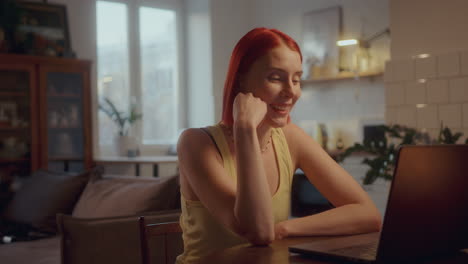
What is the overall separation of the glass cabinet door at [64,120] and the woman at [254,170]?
13.3 ft

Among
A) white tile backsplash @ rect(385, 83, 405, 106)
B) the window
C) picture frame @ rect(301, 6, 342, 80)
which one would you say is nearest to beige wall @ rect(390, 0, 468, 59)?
white tile backsplash @ rect(385, 83, 405, 106)

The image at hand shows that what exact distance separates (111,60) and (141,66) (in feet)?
1.25

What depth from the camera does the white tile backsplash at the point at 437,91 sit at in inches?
139

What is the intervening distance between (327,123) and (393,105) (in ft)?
7.24

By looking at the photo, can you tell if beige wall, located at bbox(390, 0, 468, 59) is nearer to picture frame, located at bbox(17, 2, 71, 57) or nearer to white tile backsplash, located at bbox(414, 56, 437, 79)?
white tile backsplash, located at bbox(414, 56, 437, 79)

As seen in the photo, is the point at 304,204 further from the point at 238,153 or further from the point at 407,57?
the point at 238,153

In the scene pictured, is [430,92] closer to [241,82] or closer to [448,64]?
[448,64]

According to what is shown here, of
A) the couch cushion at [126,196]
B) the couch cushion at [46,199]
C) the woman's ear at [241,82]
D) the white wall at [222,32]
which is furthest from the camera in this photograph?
the white wall at [222,32]

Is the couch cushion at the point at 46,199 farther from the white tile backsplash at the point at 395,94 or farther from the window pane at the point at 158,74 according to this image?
the window pane at the point at 158,74

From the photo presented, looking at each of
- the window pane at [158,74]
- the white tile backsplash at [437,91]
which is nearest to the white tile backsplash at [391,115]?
the white tile backsplash at [437,91]

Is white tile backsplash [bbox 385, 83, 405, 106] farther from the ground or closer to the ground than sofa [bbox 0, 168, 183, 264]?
farther from the ground

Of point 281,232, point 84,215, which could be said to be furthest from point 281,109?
point 84,215

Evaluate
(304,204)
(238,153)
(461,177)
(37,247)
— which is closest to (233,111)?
(238,153)

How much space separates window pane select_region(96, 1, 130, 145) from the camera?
20.3 ft
